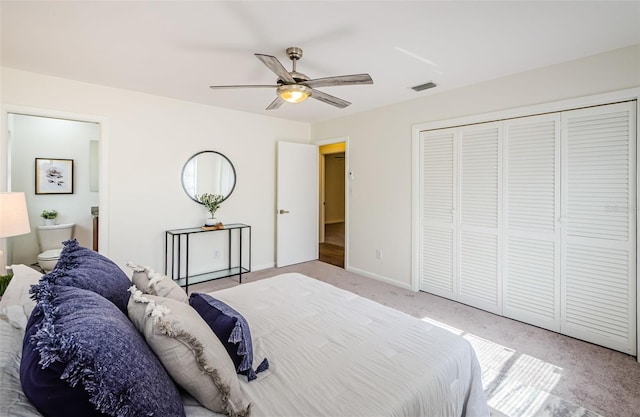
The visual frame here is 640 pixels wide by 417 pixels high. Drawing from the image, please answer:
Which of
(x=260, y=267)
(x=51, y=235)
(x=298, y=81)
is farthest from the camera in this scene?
(x=260, y=267)

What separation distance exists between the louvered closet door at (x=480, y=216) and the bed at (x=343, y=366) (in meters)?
1.96

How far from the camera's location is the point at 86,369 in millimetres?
708

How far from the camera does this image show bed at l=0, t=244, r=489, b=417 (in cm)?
106

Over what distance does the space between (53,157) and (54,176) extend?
0.30 metres

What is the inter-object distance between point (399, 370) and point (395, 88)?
300 centimetres

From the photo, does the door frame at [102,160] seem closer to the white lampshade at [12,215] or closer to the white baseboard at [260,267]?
the white lampshade at [12,215]

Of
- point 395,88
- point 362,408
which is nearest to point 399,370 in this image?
point 362,408

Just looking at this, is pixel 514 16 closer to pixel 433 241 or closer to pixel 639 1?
pixel 639 1

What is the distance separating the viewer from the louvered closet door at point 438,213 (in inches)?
139

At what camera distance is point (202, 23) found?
2.09 m

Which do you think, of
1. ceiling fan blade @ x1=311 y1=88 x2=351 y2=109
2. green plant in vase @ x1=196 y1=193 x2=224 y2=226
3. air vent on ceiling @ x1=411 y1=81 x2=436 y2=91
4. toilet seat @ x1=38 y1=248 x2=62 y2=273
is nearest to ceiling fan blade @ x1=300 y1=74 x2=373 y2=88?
ceiling fan blade @ x1=311 y1=88 x2=351 y2=109

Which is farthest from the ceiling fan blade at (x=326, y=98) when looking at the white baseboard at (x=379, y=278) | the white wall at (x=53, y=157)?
the white wall at (x=53, y=157)

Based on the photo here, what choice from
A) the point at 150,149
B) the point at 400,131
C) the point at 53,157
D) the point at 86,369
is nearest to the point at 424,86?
the point at 400,131

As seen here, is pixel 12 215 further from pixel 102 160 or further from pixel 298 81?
pixel 298 81
